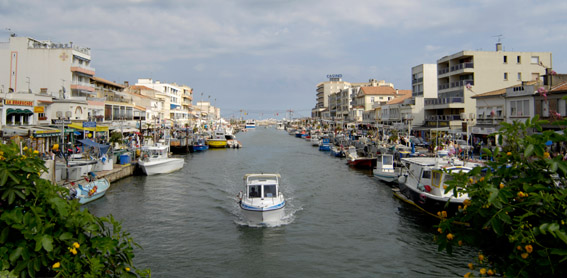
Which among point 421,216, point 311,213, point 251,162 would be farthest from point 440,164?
point 251,162

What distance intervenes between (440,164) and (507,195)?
2106cm

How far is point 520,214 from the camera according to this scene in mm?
4973

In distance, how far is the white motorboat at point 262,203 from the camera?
2120cm

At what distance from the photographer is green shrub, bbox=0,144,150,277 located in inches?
198

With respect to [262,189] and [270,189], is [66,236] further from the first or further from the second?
[270,189]

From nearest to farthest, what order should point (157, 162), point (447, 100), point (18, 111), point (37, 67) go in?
point (18, 111)
point (157, 162)
point (37, 67)
point (447, 100)

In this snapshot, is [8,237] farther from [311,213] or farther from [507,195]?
Answer: [311,213]

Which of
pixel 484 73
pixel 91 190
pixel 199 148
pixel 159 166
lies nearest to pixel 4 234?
pixel 91 190

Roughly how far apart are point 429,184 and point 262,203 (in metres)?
10.4

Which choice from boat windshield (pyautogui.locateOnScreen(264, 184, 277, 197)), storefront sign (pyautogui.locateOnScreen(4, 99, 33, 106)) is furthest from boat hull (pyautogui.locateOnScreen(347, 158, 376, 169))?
storefront sign (pyautogui.locateOnScreen(4, 99, 33, 106))

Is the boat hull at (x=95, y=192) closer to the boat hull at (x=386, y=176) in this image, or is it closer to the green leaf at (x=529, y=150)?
the boat hull at (x=386, y=176)

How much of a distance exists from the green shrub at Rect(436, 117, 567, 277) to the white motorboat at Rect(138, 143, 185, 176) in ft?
126

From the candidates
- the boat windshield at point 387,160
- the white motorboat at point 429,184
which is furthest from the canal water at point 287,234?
the boat windshield at point 387,160

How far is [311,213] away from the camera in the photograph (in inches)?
1006
